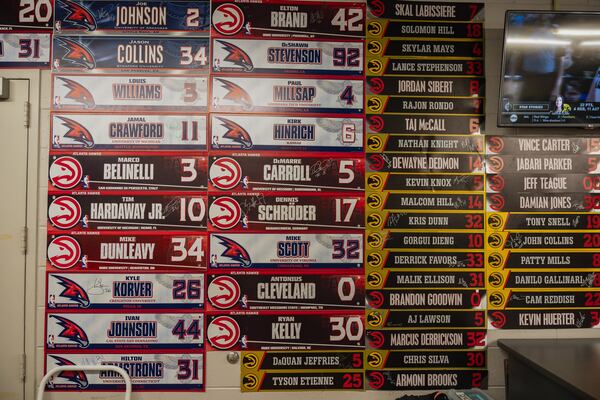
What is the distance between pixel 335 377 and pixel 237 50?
80.9 inches

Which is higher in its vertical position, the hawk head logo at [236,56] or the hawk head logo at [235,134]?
the hawk head logo at [236,56]

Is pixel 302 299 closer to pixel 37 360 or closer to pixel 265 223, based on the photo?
pixel 265 223

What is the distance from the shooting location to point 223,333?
95.0 inches

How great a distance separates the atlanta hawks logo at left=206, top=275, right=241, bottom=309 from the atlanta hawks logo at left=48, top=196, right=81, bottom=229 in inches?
35.1

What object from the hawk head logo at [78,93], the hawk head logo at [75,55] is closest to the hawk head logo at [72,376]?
the hawk head logo at [78,93]

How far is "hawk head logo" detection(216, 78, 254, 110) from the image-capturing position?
8.12 ft

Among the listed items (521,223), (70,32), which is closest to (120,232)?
(70,32)

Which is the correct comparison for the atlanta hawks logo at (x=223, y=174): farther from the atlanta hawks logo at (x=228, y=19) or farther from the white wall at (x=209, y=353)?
the white wall at (x=209, y=353)

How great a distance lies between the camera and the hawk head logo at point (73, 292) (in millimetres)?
2391

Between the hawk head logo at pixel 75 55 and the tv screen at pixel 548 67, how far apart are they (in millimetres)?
2447
